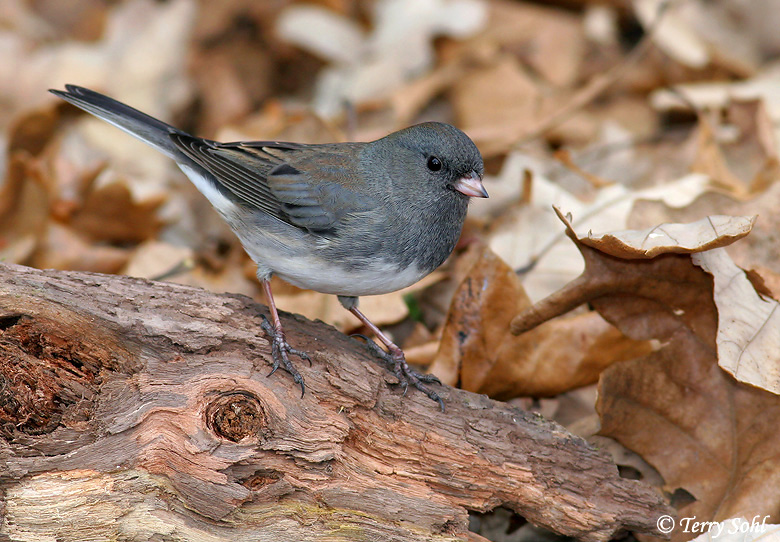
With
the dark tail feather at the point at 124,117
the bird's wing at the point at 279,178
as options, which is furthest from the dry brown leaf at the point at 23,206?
the bird's wing at the point at 279,178

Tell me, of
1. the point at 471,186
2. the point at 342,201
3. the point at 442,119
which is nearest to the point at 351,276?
the point at 342,201

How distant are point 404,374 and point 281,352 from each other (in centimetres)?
50

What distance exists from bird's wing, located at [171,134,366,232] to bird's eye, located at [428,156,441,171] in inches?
13.0

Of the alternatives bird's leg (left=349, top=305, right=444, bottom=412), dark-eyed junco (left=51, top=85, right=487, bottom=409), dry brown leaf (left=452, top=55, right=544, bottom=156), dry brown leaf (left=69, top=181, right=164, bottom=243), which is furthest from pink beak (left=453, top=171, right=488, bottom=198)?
dry brown leaf (left=69, top=181, right=164, bottom=243)

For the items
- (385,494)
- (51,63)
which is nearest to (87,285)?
(385,494)

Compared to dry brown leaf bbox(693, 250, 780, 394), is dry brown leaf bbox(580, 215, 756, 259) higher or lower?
higher

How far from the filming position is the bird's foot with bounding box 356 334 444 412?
8.14 ft

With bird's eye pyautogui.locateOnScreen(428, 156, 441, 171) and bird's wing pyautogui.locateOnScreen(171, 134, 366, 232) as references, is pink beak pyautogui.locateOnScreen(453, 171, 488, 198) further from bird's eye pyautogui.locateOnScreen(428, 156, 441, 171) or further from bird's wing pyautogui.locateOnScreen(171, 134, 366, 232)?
bird's wing pyautogui.locateOnScreen(171, 134, 366, 232)

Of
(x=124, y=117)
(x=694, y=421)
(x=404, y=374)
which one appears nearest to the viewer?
(x=694, y=421)

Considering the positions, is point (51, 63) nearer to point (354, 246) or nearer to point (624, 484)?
point (354, 246)

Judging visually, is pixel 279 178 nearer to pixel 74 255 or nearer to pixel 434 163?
pixel 434 163

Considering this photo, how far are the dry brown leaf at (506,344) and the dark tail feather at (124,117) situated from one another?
1.37 m

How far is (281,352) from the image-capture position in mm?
2359

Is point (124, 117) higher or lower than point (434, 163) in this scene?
higher
